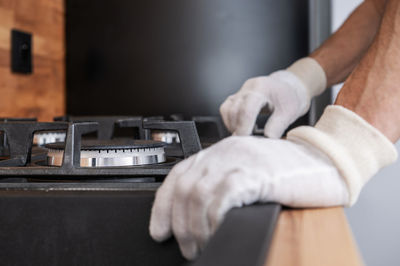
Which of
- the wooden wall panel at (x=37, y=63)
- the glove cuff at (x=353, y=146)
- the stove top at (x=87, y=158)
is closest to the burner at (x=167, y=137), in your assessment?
the stove top at (x=87, y=158)

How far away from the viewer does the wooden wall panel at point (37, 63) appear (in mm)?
1231

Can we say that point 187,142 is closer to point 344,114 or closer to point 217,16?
point 344,114

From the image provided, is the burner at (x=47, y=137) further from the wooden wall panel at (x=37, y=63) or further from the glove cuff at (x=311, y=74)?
the glove cuff at (x=311, y=74)

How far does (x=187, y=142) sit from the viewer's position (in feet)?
2.06

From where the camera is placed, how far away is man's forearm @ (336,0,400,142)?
20.0 inches

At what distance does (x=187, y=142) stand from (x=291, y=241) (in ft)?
1.12

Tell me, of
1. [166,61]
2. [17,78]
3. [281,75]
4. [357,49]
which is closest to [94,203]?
[281,75]

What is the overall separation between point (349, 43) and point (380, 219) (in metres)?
0.45

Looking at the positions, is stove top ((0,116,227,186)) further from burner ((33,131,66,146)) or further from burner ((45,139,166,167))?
burner ((33,131,66,146))

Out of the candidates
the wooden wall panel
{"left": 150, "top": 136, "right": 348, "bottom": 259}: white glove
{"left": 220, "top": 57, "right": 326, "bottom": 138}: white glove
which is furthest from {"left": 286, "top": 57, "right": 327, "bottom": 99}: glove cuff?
the wooden wall panel

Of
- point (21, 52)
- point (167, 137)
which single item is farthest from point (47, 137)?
point (21, 52)

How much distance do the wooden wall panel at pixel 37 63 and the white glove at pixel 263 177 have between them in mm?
973

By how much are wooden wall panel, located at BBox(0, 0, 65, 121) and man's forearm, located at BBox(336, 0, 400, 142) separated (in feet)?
3.25

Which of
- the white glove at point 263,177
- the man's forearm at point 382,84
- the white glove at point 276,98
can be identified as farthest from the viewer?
the white glove at point 276,98
